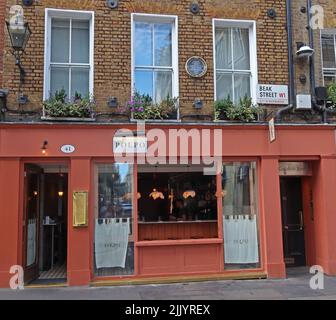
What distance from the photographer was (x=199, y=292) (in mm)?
8688

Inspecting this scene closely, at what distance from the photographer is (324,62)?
427 inches

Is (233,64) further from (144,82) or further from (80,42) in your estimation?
(80,42)

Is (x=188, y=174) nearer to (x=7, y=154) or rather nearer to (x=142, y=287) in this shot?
(x=142, y=287)

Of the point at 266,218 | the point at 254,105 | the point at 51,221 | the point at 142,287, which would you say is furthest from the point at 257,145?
the point at 51,221

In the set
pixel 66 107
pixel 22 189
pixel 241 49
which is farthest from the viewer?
pixel 241 49

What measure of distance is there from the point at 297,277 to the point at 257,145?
9.80 feet

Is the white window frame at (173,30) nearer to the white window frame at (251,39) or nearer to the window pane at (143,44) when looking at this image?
the window pane at (143,44)

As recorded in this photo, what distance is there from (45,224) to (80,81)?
3.47m

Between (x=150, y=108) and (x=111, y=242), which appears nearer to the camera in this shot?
(x=111, y=242)

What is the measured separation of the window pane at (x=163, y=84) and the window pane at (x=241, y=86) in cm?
151

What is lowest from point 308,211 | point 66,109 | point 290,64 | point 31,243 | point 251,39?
point 31,243

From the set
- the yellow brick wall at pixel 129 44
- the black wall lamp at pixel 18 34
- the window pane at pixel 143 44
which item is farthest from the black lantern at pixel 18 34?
the window pane at pixel 143 44

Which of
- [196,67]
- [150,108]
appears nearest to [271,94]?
[196,67]

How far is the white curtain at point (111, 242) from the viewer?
944cm
